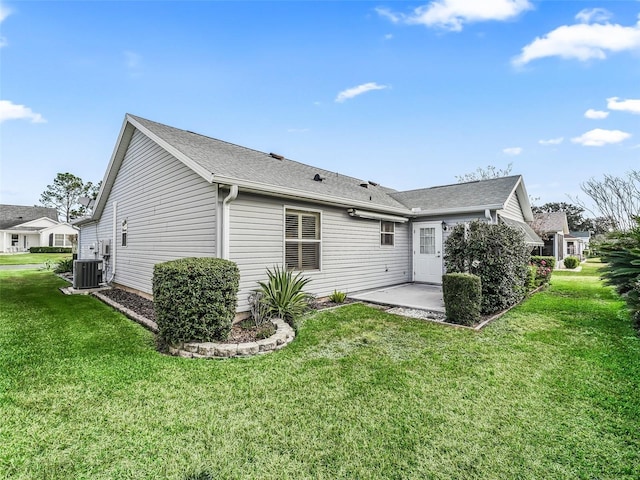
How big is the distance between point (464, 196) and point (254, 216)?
8637mm

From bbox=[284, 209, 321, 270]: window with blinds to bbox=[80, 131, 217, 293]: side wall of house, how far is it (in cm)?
188

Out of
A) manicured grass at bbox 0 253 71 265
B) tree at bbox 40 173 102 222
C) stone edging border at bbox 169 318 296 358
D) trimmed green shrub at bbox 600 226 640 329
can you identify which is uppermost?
tree at bbox 40 173 102 222

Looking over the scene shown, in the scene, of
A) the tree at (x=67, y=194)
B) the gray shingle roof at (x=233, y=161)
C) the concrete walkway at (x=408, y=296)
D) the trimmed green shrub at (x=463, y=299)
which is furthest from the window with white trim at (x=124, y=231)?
the tree at (x=67, y=194)

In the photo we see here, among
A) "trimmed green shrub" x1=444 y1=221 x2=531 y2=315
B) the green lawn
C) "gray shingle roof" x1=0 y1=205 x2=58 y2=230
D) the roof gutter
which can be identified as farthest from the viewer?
"gray shingle roof" x1=0 y1=205 x2=58 y2=230

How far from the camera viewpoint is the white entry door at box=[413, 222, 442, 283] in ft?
36.2

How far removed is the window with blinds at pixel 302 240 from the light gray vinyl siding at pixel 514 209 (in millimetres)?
7619

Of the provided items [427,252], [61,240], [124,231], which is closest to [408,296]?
[427,252]

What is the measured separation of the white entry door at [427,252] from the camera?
11023 mm

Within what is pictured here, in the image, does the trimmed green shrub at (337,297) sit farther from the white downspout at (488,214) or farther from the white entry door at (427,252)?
the white downspout at (488,214)

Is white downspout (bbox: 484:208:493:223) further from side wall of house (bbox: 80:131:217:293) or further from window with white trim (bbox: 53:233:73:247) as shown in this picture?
window with white trim (bbox: 53:233:73:247)

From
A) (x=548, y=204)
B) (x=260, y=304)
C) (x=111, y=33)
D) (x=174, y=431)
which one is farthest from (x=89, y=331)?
(x=548, y=204)

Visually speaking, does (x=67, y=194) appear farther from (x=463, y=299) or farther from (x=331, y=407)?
(x=331, y=407)

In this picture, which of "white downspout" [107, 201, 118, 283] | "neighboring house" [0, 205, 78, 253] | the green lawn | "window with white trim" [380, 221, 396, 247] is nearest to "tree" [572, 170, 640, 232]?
"window with white trim" [380, 221, 396, 247]

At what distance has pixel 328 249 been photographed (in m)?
8.28
